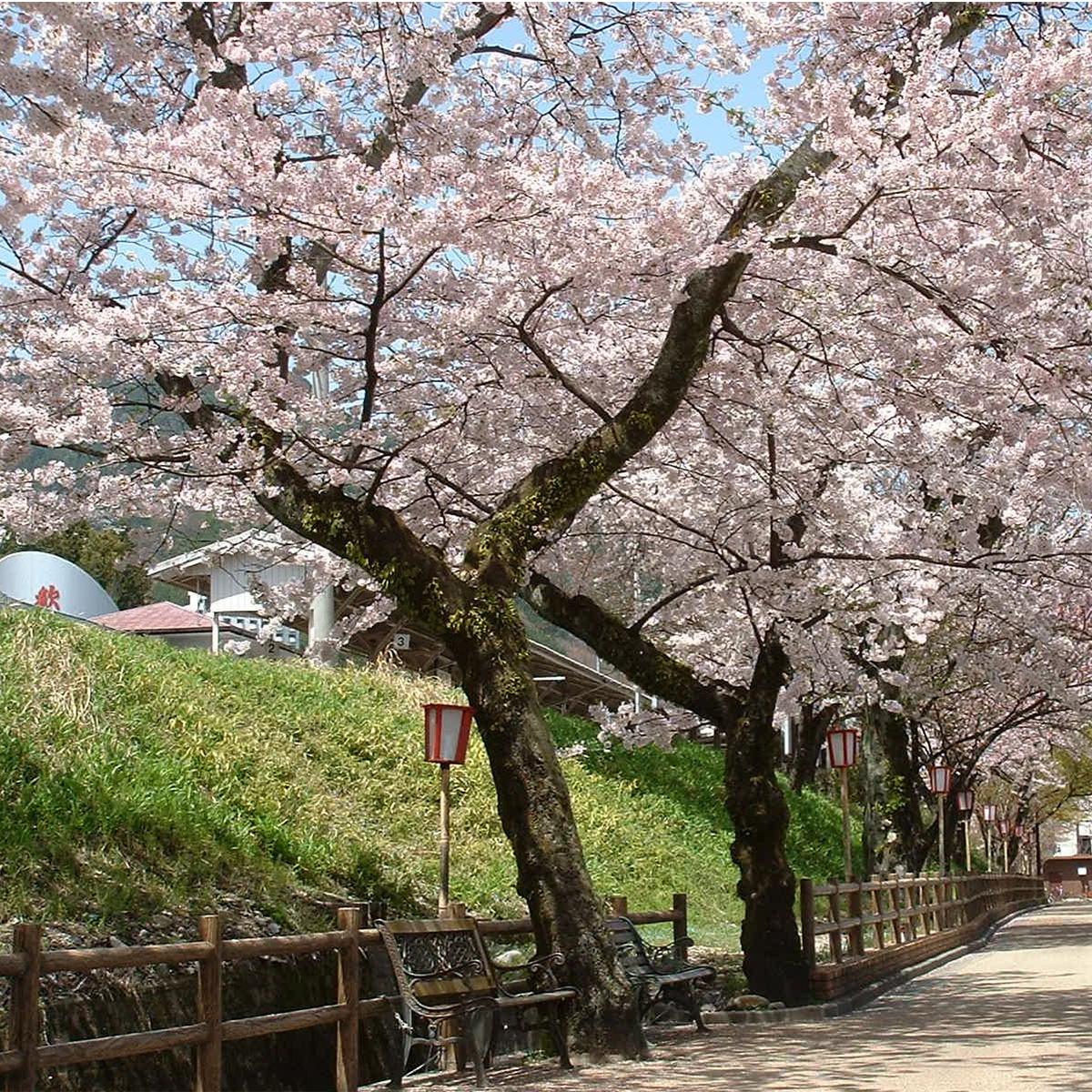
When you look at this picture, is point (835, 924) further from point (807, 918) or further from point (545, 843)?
point (545, 843)

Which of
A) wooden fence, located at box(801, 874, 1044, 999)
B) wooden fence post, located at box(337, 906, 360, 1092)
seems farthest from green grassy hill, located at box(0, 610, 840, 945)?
wooden fence, located at box(801, 874, 1044, 999)

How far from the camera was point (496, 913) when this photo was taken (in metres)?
13.8

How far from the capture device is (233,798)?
1174 cm

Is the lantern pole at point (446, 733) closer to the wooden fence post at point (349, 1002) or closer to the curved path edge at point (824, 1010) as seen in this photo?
the wooden fence post at point (349, 1002)

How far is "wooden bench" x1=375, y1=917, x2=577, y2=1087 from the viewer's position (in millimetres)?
7848

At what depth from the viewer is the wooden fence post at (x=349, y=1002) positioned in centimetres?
728

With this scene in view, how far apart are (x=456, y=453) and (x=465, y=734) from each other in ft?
8.67

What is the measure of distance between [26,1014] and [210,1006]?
1.13m

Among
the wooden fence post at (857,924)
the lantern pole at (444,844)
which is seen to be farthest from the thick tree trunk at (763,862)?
the lantern pole at (444,844)

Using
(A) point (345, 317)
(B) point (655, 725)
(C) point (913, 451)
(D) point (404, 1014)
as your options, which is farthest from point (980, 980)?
(A) point (345, 317)

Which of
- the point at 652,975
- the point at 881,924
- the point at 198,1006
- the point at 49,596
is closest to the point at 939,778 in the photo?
the point at 881,924

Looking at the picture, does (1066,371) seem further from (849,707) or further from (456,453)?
(849,707)

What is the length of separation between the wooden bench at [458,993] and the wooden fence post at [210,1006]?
158 cm

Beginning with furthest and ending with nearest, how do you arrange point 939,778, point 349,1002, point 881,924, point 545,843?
1. point 939,778
2. point 881,924
3. point 545,843
4. point 349,1002
